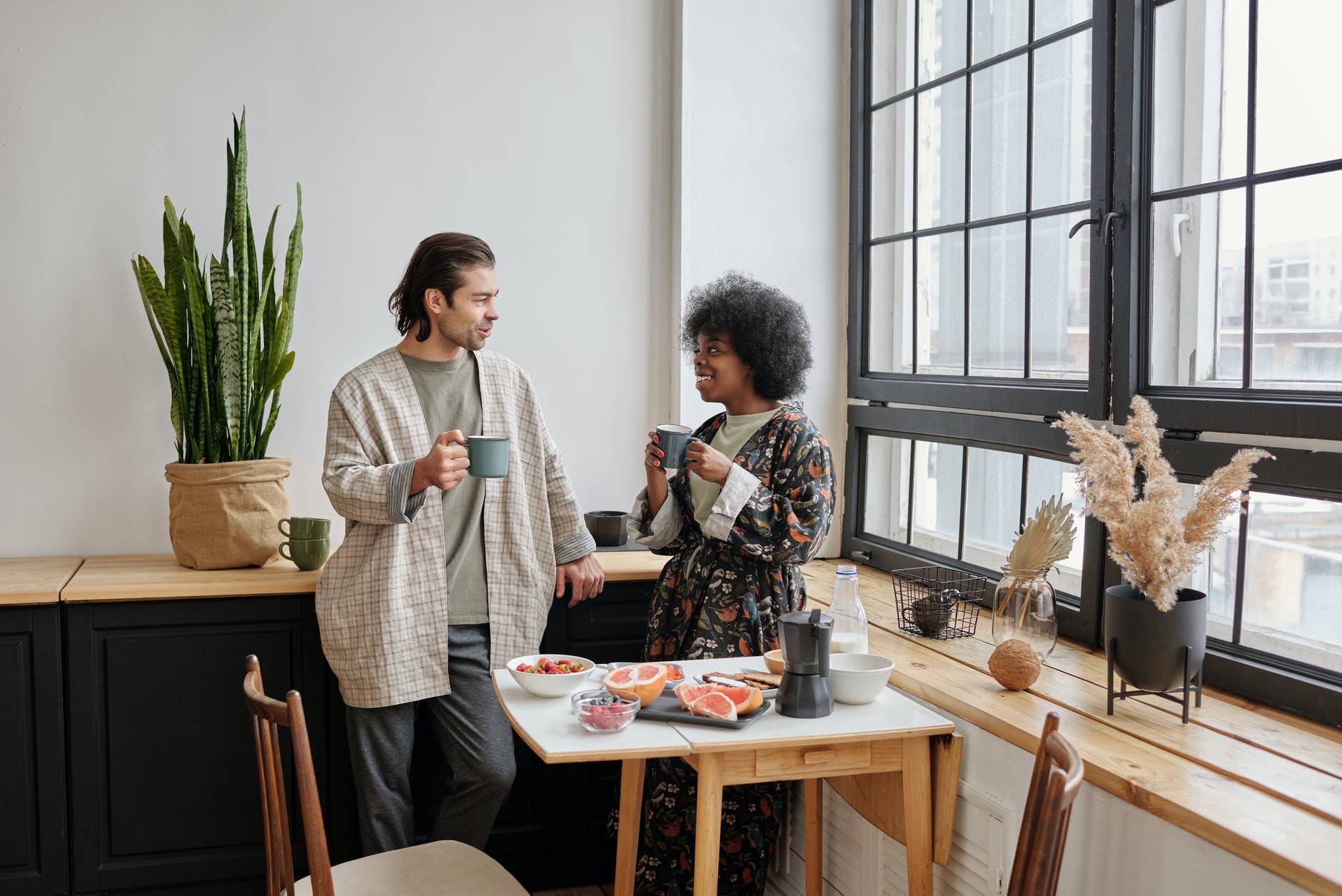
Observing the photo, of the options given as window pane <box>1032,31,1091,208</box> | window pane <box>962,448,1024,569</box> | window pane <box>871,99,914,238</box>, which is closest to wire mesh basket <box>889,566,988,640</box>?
window pane <box>962,448,1024,569</box>

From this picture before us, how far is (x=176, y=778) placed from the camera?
9.71ft

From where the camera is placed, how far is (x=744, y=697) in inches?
83.7

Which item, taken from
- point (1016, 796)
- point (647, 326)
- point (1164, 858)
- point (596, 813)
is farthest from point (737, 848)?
point (647, 326)

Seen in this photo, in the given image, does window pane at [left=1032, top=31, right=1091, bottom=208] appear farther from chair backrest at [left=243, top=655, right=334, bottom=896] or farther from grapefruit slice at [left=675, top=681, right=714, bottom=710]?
Result: chair backrest at [left=243, top=655, right=334, bottom=896]

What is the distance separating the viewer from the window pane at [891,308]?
11.7 feet

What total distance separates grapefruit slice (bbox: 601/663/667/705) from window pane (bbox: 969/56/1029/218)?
1626 millimetres

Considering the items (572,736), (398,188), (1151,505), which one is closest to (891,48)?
(398,188)

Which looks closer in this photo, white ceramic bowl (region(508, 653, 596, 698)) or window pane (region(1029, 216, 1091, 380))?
white ceramic bowl (region(508, 653, 596, 698))

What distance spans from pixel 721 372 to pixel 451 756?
118 cm

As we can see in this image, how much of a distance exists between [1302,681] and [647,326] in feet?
7.44

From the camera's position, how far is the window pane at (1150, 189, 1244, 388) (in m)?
2.34

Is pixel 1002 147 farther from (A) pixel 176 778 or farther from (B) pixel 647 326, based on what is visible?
(A) pixel 176 778

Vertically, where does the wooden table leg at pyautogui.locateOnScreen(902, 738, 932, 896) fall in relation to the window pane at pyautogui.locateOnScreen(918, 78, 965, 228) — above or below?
below

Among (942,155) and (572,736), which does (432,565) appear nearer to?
(572,736)
